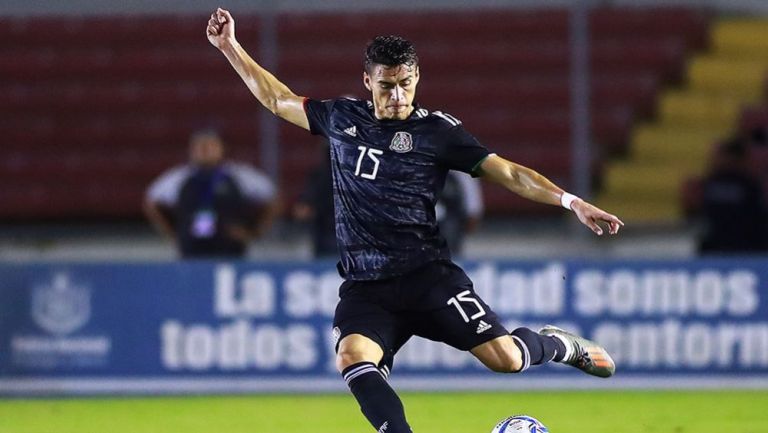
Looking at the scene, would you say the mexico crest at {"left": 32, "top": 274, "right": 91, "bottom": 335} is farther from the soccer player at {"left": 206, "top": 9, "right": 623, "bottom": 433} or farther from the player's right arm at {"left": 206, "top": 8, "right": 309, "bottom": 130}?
the soccer player at {"left": 206, "top": 9, "right": 623, "bottom": 433}

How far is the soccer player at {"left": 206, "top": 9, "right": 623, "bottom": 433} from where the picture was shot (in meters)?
6.96

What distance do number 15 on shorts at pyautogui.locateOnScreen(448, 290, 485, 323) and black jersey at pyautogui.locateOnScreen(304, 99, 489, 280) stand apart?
0.21 m

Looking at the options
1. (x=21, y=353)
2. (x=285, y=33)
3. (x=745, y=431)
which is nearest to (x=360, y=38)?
(x=285, y=33)

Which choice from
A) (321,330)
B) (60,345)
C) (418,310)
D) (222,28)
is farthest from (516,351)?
(60,345)

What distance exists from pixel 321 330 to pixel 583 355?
3722mm

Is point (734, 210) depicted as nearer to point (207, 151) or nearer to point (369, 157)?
point (207, 151)

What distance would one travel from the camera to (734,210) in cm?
1263

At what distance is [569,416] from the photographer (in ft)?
31.7

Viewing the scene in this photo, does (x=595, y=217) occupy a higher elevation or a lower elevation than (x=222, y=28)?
lower

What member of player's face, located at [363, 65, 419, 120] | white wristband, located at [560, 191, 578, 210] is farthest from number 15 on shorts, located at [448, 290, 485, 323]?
player's face, located at [363, 65, 419, 120]

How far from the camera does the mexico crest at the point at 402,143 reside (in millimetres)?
7047

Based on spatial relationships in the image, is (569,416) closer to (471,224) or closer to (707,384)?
(707,384)

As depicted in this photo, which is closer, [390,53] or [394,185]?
[390,53]

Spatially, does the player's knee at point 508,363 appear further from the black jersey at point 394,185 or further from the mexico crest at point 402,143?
the mexico crest at point 402,143
